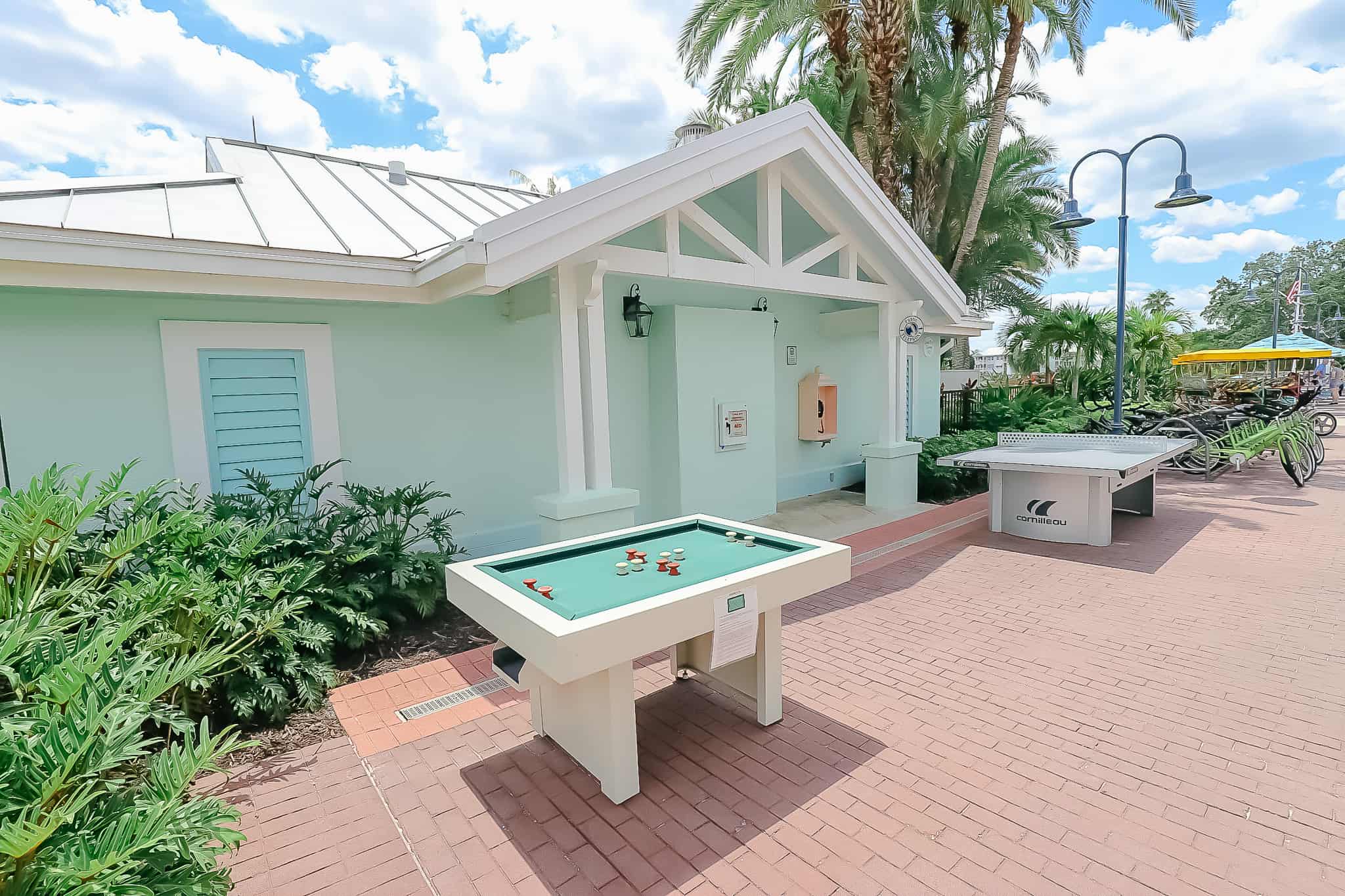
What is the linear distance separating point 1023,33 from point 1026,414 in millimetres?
7944

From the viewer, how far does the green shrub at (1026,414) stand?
13938 millimetres

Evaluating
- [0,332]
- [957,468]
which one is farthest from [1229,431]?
[0,332]

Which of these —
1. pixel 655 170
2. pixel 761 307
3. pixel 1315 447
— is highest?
pixel 655 170

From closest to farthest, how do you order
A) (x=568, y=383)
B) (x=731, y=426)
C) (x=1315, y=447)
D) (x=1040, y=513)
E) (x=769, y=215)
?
(x=568, y=383) → (x=769, y=215) → (x=1040, y=513) → (x=731, y=426) → (x=1315, y=447)

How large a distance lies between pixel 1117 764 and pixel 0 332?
7.51 m

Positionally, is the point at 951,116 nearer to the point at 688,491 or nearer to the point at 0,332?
the point at 688,491

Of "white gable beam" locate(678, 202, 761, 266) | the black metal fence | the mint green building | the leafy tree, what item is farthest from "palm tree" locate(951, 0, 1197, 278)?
the leafy tree

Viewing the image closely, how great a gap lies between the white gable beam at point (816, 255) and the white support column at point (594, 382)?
2423mm

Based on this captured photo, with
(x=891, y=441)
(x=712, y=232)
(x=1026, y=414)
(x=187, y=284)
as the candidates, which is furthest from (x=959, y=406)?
(x=187, y=284)

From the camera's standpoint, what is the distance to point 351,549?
16.5 ft

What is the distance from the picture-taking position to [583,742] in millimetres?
3447

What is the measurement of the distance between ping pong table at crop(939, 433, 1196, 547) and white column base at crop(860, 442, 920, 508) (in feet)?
3.69

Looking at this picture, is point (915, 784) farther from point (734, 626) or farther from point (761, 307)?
point (761, 307)

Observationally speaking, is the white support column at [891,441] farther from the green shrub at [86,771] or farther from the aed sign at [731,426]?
the green shrub at [86,771]
